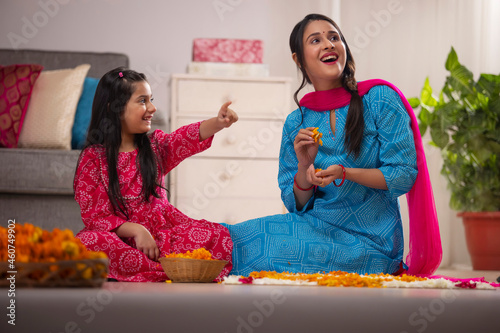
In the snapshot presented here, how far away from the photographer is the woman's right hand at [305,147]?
1531 mm

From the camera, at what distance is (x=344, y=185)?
1657mm

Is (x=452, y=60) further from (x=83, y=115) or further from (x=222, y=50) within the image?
(x=83, y=115)

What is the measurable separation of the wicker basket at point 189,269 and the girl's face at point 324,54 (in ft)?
2.20

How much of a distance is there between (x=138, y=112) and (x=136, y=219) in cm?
33

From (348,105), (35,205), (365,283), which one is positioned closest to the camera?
(365,283)

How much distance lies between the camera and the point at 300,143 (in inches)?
61.0

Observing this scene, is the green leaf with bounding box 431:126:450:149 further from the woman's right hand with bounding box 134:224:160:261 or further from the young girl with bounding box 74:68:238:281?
the woman's right hand with bounding box 134:224:160:261

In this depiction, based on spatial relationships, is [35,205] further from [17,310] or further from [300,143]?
[17,310]

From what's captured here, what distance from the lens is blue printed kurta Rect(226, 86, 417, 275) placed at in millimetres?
1580

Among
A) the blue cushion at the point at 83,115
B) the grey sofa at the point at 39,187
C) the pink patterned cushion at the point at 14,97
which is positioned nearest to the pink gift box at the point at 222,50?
the blue cushion at the point at 83,115

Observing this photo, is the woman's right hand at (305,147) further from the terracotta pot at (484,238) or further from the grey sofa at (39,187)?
the terracotta pot at (484,238)

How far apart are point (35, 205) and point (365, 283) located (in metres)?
1.60

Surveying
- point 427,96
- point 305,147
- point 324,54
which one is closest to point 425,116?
point 427,96

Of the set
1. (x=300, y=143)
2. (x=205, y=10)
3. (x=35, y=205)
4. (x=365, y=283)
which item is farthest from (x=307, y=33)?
(x=205, y=10)
